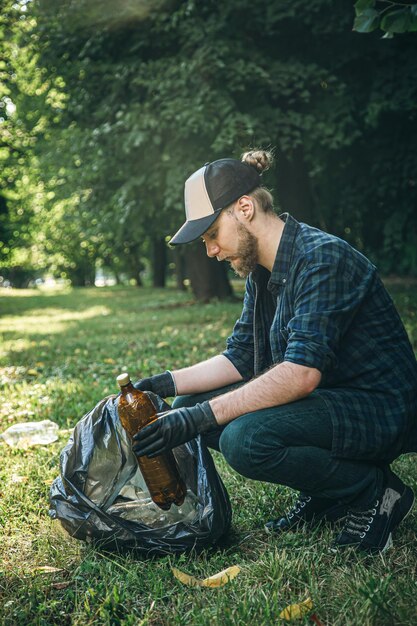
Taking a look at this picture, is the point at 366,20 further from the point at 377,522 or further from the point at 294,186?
the point at 294,186

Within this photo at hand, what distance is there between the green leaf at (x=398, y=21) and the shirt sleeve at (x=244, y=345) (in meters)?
1.83

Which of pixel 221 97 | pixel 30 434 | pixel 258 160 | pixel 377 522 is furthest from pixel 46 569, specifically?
pixel 221 97

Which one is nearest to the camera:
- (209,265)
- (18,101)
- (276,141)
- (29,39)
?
(276,141)

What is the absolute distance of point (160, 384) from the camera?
3.03 metres

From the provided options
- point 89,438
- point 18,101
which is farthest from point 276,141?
point 18,101

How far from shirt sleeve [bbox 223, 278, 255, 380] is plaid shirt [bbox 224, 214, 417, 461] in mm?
414

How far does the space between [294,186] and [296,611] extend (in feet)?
30.5

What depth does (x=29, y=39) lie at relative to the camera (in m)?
10.5

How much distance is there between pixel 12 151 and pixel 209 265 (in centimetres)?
789

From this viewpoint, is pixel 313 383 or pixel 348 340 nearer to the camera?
pixel 313 383

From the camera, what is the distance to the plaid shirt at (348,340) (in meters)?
2.40

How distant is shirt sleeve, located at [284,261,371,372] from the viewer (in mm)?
2354

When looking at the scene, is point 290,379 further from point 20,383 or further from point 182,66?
point 182,66

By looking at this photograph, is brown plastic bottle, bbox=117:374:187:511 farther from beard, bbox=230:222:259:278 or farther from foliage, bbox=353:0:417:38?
foliage, bbox=353:0:417:38
